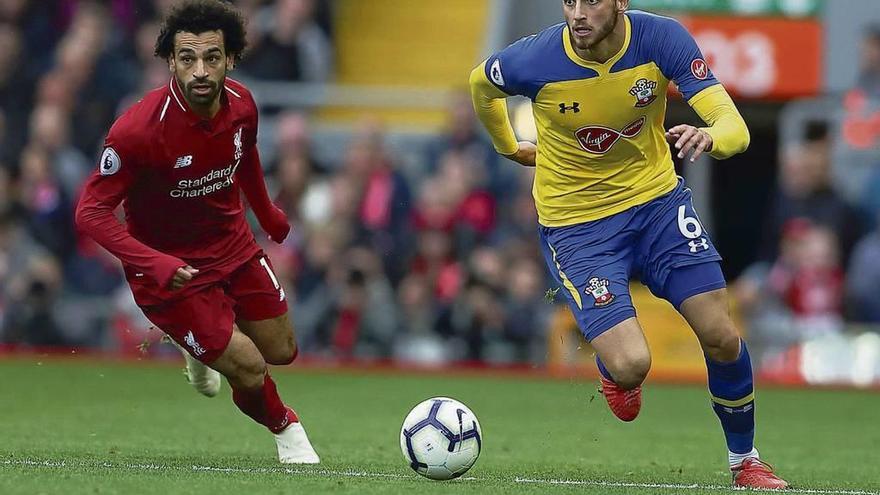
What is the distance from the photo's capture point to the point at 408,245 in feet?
51.3

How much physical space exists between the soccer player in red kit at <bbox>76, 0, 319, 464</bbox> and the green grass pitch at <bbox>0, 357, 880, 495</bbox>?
55cm

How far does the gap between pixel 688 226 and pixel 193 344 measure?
237 centimetres

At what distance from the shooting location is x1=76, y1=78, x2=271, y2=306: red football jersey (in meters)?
7.68

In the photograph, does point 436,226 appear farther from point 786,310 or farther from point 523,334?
point 786,310

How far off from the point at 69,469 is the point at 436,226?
8.11m

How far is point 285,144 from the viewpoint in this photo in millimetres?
16141

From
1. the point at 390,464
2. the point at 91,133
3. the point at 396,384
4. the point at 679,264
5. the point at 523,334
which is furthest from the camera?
the point at 91,133

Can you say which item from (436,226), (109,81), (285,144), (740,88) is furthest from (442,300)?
(109,81)

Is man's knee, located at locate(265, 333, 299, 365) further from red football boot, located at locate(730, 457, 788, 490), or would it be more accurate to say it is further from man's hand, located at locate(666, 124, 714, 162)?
man's hand, located at locate(666, 124, 714, 162)

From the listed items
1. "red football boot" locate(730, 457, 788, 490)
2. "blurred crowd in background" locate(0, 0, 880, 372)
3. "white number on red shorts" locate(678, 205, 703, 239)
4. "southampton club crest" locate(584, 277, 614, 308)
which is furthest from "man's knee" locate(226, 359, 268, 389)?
"blurred crowd in background" locate(0, 0, 880, 372)

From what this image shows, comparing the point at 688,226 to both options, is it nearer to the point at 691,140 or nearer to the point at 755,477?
the point at 691,140

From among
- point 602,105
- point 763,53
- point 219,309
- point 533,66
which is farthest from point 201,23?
point 763,53

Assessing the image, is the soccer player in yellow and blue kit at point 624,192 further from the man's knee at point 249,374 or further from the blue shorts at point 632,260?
the man's knee at point 249,374

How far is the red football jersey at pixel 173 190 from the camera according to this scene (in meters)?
7.68
